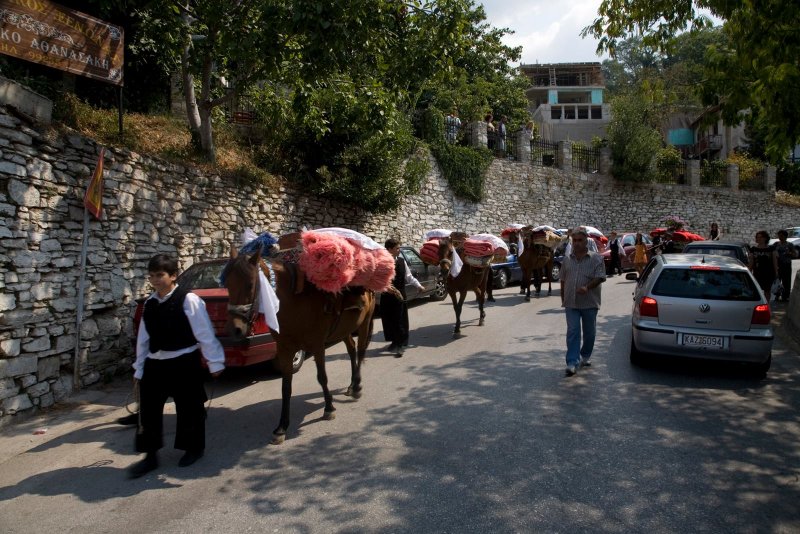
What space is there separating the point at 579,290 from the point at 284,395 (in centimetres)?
417

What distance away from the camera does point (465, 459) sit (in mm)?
4840

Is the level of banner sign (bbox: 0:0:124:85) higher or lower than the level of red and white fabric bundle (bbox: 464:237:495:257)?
higher

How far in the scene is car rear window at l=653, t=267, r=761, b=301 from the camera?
24.0 feet

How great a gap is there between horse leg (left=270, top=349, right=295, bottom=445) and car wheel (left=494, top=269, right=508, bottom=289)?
12.7m

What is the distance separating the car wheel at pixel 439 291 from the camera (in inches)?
594

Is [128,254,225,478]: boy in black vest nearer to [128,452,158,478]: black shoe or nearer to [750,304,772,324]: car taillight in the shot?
[128,452,158,478]: black shoe

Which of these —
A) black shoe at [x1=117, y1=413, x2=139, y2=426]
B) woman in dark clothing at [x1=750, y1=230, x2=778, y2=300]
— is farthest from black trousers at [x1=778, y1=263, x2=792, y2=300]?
black shoe at [x1=117, y1=413, x2=139, y2=426]

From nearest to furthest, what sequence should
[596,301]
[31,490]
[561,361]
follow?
[31,490], [596,301], [561,361]

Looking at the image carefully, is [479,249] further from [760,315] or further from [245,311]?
[245,311]

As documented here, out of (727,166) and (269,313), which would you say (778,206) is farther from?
(269,313)

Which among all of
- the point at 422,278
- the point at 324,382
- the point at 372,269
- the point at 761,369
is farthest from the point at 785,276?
the point at 324,382

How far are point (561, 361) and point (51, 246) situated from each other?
722 cm

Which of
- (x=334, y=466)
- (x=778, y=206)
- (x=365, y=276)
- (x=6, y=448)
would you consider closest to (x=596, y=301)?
(x=365, y=276)

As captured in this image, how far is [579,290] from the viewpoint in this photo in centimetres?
742
